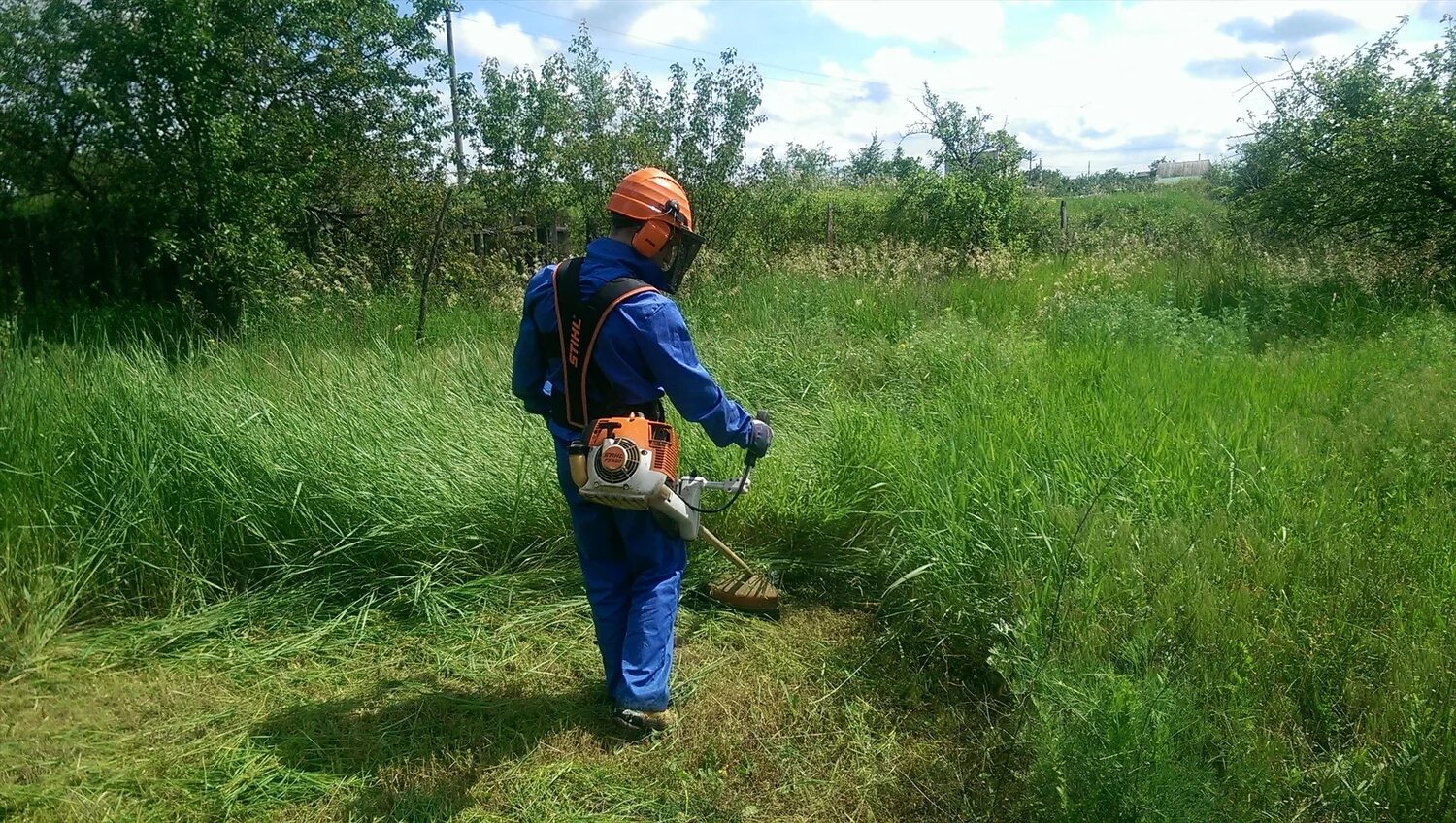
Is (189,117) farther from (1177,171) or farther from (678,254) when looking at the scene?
(1177,171)

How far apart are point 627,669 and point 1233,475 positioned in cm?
266

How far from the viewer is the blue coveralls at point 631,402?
302 centimetres

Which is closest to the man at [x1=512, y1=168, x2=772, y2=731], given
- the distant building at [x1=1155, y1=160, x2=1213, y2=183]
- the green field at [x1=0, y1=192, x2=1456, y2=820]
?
the green field at [x1=0, y1=192, x2=1456, y2=820]

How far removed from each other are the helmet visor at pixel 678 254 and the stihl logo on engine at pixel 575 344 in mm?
392

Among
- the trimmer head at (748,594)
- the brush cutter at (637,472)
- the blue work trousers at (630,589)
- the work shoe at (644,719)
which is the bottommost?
the work shoe at (644,719)

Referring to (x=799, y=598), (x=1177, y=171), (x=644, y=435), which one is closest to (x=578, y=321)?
(x=644, y=435)

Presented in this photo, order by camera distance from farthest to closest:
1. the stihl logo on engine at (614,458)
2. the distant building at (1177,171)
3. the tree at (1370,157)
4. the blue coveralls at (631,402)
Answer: the distant building at (1177,171)
the tree at (1370,157)
the blue coveralls at (631,402)
the stihl logo on engine at (614,458)

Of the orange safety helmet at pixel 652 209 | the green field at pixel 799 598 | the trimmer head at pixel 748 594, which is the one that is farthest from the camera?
the trimmer head at pixel 748 594

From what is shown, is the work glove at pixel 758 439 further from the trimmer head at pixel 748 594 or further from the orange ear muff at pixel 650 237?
the trimmer head at pixel 748 594

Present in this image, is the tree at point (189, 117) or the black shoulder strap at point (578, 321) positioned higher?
the tree at point (189, 117)

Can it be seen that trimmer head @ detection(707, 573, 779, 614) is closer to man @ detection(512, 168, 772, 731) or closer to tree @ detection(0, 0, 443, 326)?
man @ detection(512, 168, 772, 731)

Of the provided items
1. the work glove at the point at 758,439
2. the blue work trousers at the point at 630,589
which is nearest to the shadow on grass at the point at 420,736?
the blue work trousers at the point at 630,589

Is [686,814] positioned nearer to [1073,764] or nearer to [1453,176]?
[1073,764]

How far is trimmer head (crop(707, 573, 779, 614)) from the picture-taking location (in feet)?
13.0
